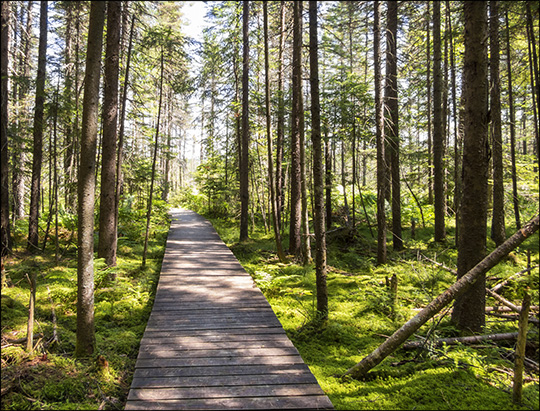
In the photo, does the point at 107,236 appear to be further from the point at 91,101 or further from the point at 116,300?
the point at 91,101

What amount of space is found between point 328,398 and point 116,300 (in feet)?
18.0

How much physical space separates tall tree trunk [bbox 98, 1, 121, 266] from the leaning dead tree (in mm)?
6811

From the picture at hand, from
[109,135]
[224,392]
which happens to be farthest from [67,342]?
[109,135]

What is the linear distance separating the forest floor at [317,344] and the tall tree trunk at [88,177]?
510 mm

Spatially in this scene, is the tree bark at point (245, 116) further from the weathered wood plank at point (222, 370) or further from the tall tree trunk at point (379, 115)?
the weathered wood plank at point (222, 370)

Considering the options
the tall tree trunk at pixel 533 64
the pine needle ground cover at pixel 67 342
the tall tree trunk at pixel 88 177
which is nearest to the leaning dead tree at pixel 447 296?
the pine needle ground cover at pixel 67 342

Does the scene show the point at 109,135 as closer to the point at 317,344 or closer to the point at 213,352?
the point at 213,352

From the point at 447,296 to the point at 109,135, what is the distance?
8.05 m

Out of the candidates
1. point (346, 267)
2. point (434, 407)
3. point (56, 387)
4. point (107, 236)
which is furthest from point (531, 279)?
point (107, 236)

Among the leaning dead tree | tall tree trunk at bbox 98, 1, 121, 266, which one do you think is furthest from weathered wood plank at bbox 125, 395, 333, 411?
tall tree trunk at bbox 98, 1, 121, 266

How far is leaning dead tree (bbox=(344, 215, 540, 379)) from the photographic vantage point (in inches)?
129

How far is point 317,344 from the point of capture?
5.39 m

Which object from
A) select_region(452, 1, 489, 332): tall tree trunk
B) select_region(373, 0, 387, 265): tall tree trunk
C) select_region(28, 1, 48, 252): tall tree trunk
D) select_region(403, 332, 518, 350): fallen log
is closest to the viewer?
select_region(403, 332, 518, 350): fallen log

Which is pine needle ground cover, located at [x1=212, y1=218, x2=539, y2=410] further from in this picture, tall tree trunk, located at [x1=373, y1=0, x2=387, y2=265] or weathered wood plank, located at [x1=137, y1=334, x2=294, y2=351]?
tall tree trunk, located at [x1=373, y1=0, x2=387, y2=265]
